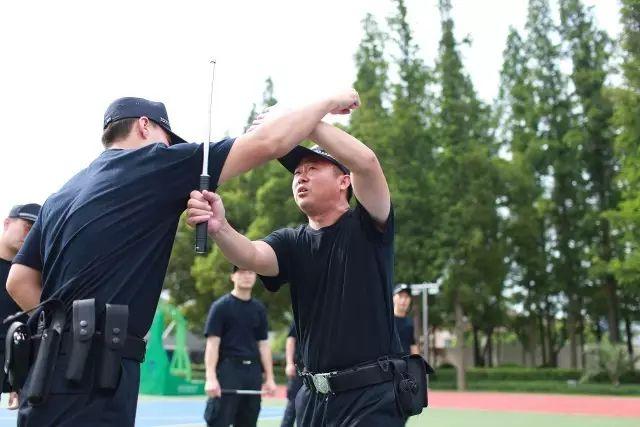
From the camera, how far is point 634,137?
92.9 ft

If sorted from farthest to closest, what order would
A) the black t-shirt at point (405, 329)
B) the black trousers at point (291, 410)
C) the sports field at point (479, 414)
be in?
the sports field at point (479, 414) → the black t-shirt at point (405, 329) → the black trousers at point (291, 410)

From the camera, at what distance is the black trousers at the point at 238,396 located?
8.15 m

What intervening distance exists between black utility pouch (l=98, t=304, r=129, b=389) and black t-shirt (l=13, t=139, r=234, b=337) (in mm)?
79

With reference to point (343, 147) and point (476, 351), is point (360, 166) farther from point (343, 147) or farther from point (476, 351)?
point (476, 351)

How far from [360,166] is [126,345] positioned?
54.1 inches

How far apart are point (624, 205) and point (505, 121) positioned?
13.0 m

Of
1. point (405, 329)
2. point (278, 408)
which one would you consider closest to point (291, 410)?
point (405, 329)

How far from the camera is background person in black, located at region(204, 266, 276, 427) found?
8188mm

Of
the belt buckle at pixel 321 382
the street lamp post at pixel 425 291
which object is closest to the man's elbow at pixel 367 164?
the belt buckle at pixel 321 382

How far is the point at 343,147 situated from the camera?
12.1 feet

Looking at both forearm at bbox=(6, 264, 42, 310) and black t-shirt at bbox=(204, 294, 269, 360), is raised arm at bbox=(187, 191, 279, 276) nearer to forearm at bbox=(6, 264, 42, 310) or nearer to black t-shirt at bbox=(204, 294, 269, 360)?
forearm at bbox=(6, 264, 42, 310)

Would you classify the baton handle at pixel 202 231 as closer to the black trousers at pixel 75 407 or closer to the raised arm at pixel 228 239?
the raised arm at pixel 228 239

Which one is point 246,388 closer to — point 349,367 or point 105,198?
point 349,367

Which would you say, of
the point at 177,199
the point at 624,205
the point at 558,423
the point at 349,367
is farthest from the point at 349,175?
the point at 624,205
